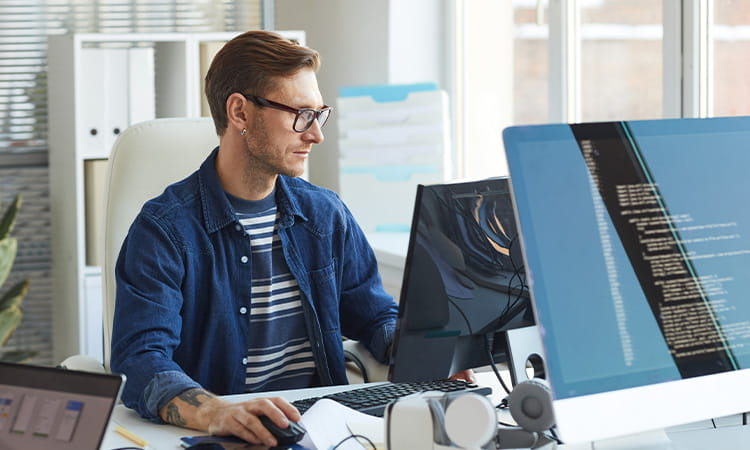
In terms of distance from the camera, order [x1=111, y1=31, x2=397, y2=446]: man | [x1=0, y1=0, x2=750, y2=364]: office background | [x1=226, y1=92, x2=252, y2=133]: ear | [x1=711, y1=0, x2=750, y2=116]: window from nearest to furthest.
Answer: [x1=111, y1=31, x2=397, y2=446]: man < [x1=226, y1=92, x2=252, y2=133]: ear < [x1=711, y1=0, x2=750, y2=116]: window < [x1=0, y1=0, x2=750, y2=364]: office background

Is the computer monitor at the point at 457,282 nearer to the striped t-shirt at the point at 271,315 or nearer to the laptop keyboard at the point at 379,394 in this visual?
the laptop keyboard at the point at 379,394

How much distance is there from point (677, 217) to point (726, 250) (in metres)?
0.08

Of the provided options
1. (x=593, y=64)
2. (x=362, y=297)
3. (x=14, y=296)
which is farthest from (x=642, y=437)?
(x=14, y=296)

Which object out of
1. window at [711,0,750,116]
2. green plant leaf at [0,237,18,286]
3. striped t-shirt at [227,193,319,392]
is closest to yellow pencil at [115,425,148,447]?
striped t-shirt at [227,193,319,392]

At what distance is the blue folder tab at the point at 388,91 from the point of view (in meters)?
3.22

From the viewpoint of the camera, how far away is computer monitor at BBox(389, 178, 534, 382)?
1268mm

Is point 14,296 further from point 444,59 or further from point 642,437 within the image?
point 642,437

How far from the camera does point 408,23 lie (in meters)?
3.55

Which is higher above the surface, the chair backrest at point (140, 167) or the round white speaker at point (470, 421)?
the chair backrest at point (140, 167)

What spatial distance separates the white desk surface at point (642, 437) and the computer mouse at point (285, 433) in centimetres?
14

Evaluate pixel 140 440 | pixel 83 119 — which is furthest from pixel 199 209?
pixel 83 119

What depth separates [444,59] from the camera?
3.65m

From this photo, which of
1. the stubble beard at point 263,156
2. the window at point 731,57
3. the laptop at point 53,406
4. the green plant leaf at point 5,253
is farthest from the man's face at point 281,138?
the green plant leaf at point 5,253

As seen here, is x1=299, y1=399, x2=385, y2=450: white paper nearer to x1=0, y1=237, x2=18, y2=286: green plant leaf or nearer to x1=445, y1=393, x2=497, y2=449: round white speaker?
x1=445, y1=393, x2=497, y2=449: round white speaker
